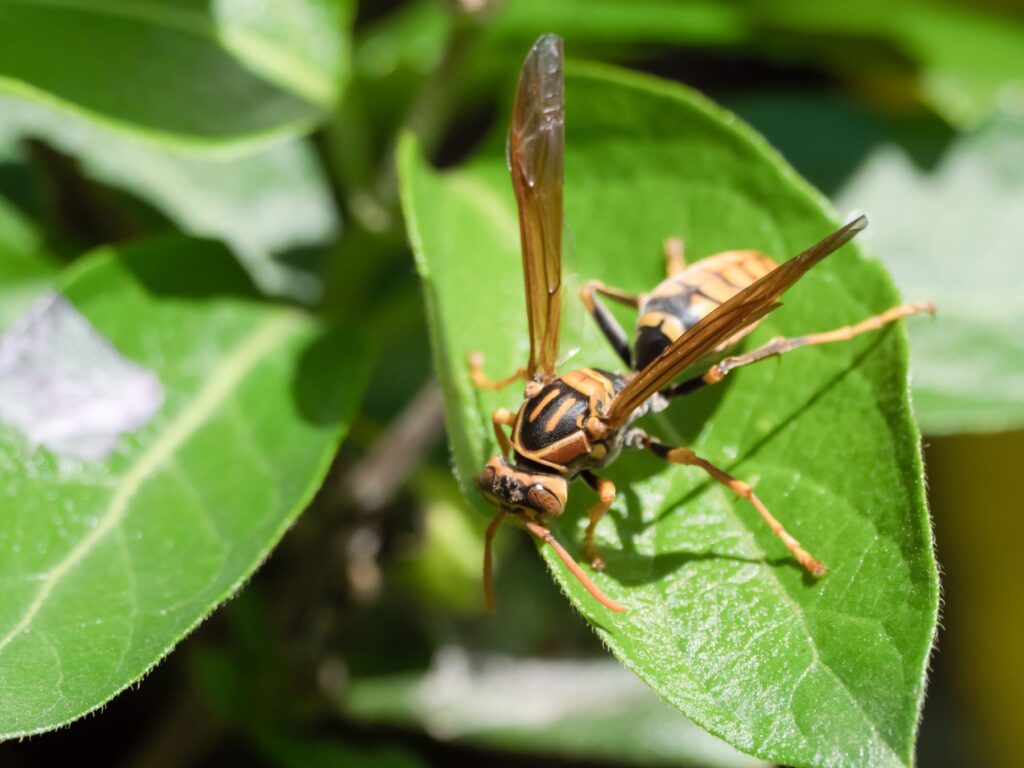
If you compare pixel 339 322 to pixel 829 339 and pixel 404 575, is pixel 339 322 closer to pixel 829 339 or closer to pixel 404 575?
pixel 404 575

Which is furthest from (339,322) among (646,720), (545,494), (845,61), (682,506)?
(845,61)

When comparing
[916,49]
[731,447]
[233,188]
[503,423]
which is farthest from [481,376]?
[916,49]

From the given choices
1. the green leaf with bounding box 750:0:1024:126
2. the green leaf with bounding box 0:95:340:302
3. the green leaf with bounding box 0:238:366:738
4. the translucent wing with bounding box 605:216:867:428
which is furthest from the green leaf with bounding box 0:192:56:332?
the green leaf with bounding box 750:0:1024:126

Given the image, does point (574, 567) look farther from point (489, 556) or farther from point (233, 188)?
point (233, 188)

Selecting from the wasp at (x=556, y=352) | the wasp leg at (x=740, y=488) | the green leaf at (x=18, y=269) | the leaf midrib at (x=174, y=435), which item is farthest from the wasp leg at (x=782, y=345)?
the green leaf at (x=18, y=269)

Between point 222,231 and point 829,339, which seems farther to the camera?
point 222,231

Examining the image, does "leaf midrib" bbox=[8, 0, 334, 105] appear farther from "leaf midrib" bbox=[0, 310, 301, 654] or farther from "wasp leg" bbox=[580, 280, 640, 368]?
"wasp leg" bbox=[580, 280, 640, 368]
